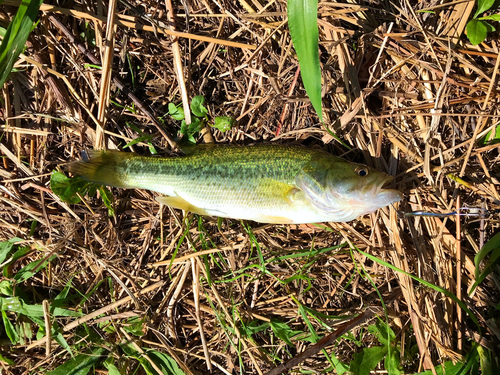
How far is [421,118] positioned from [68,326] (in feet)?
14.6

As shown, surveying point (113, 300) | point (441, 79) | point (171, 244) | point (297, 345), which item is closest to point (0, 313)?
point (113, 300)

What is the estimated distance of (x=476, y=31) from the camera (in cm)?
293

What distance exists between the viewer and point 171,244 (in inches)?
141

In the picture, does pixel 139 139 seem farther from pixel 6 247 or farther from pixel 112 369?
pixel 112 369

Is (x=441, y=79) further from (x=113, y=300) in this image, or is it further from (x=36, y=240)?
(x=36, y=240)

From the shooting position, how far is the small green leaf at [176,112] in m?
3.48

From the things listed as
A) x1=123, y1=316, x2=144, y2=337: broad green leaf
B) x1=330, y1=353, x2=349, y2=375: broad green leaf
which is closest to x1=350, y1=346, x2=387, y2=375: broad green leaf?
x1=330, y1=353, x2=349, y2=375: broad green leaf

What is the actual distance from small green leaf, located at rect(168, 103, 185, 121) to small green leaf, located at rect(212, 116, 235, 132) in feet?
1.31

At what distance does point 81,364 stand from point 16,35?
3435mm

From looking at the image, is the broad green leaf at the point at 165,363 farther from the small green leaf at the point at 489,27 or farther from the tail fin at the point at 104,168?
the small green leaf at the point at 489,27

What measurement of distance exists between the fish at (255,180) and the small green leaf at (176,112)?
44cm

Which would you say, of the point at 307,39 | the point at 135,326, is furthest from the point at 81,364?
the point at 307,39

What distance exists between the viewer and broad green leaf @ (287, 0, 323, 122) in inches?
101

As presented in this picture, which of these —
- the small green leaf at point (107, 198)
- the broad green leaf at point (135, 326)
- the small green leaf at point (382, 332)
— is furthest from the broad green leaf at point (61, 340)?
the small green leaf at point (382, 332)
